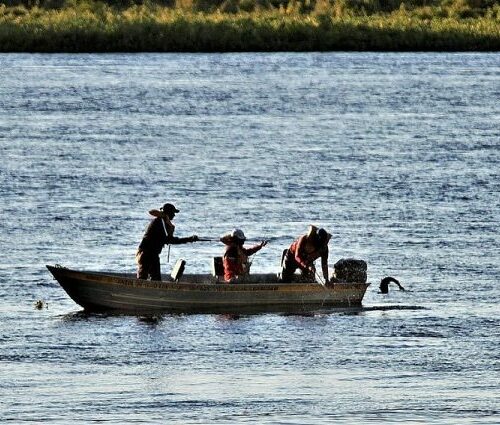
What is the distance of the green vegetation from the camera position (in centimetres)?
8694

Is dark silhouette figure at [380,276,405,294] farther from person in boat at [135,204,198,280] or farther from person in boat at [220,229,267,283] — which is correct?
person in boat at [135,204,198,280]

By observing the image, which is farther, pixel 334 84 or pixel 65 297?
pixel 334 84

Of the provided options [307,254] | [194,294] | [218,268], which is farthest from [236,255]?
[307,254]

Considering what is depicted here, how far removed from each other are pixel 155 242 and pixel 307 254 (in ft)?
7.61

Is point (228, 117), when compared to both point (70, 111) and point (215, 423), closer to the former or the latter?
point (70, 111)

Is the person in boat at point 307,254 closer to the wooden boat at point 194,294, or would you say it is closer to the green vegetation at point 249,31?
the wooden boat at point 194,294

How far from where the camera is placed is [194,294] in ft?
97.7

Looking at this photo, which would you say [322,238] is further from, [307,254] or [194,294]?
[194,294]

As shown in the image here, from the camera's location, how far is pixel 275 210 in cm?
4081

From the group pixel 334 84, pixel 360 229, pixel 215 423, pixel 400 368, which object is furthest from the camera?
pixel 334 84

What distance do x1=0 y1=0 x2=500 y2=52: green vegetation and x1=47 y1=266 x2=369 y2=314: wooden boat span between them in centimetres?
5712

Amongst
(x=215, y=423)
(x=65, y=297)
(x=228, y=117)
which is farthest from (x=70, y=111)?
(x=215, y=423)

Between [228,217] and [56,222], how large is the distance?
3408 millimetres

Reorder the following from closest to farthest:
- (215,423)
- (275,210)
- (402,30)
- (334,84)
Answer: (215,423), (275,210), (334,84), (402,30)
